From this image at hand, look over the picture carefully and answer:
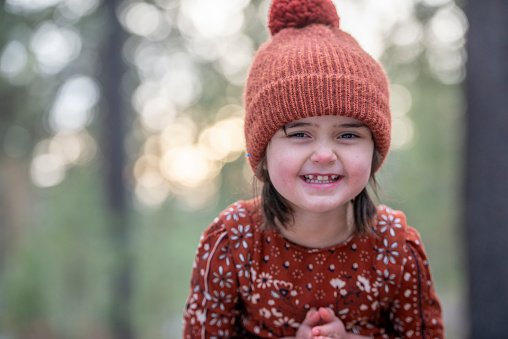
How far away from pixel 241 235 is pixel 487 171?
2.33m

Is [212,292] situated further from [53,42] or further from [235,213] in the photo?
[53,42]

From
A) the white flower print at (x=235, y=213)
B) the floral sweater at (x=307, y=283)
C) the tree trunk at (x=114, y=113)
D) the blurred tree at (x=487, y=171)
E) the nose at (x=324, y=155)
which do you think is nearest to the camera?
the nose at (x=324, y=155)

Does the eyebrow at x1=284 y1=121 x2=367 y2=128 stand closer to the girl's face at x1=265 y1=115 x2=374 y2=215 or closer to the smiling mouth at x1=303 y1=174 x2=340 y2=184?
the girl's face at x1=265 y1=115 x2=374 y2=215

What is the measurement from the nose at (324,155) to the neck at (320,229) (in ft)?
1.07

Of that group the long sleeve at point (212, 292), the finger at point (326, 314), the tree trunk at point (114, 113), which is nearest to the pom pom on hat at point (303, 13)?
the long sleeve at point (212, 292)

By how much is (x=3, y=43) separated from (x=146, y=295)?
3803 millimetres

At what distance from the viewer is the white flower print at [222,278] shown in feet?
5.79

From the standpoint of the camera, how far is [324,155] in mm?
1515

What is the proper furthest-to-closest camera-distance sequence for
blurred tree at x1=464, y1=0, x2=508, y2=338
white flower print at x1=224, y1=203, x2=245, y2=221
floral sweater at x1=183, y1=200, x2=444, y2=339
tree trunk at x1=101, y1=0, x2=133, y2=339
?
tree trunk at x1=101, y1=0, x2=133, y2=339
blurred tree at x1=464, y1=0, x2=508, y2=338
white flower print at x1=224, y1=203, x2=245, y2=221
floral sweater at x1=183, y1=200, x2=444, y2=339

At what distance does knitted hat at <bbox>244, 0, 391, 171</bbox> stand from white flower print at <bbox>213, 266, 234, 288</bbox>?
48cm

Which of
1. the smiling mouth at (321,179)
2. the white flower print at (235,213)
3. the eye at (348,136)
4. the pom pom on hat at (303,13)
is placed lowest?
the white flower print at (235,213)

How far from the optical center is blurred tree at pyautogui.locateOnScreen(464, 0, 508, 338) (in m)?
3.15

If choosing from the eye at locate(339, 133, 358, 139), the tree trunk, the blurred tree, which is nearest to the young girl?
the eye at locate(339, 133, 358, 139)

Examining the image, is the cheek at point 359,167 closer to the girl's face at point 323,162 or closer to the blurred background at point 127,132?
the girl's face at point 323,162
